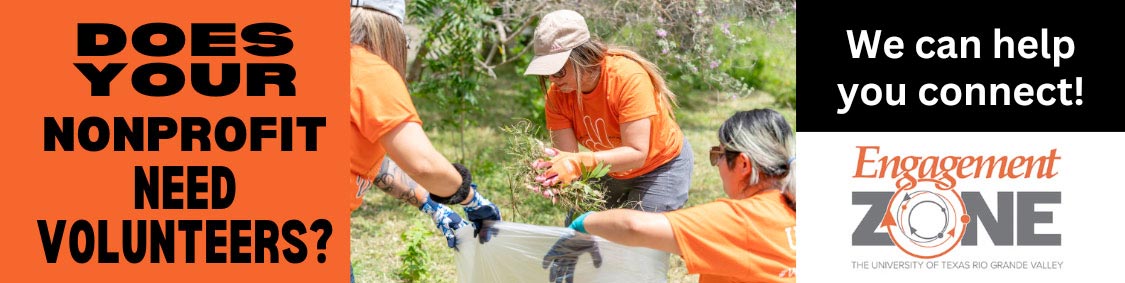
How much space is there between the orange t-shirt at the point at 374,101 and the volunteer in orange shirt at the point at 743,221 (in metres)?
0.56

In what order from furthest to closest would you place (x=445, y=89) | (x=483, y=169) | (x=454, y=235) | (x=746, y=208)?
1. (x=445, y=89)
2. (x=483, y=169)
3. (x=454, y=235)
4. (x=746, y=208)

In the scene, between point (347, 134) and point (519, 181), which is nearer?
point (347, 134)

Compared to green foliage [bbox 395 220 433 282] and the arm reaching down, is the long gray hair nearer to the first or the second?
the arm reaching down

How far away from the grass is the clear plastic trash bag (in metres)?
0.36

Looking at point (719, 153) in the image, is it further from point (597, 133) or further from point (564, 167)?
point (597, 133)

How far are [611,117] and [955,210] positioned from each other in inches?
43.9

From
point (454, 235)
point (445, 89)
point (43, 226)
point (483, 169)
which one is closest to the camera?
point (43, 226)

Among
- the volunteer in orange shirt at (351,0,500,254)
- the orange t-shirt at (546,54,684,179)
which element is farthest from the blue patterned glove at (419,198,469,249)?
the orange t-shirt at (546,54,684,179)

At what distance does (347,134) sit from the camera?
2.64 meters

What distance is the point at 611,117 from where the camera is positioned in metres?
3.67

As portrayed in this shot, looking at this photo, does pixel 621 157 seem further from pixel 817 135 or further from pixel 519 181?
pixel 817 135

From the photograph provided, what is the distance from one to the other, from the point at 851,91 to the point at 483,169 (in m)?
3.74

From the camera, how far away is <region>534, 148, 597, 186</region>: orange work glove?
11.4ft

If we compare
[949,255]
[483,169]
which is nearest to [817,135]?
[949,255]
